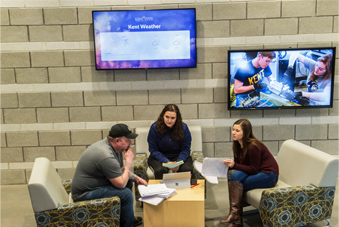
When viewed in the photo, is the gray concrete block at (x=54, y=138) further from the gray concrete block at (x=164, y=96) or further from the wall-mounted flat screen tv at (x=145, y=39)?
the gray concrete block at (x=164, y=96)

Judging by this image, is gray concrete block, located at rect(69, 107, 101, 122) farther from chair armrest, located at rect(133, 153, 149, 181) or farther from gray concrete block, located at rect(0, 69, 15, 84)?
chair armrest, located at rect(133, 153, 149, 181)

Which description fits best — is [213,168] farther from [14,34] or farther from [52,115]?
[14,34]

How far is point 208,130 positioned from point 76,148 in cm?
182

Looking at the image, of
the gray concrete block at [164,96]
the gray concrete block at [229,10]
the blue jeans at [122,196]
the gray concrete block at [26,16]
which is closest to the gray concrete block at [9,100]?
the gray concrete block at [26,16]

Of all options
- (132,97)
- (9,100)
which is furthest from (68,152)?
(132,97)

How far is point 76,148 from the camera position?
4.47 m

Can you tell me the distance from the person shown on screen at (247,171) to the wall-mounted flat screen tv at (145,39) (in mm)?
1366

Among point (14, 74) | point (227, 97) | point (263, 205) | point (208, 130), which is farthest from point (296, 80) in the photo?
point (14, 74)

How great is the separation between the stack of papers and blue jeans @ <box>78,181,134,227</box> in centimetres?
13

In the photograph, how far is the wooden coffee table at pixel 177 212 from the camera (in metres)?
2.87

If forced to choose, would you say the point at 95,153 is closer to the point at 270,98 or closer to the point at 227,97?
the point at 227,97

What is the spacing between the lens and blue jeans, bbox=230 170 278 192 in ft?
10.4

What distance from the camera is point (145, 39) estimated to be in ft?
13.7

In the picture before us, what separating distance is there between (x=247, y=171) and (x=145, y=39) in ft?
6.86
